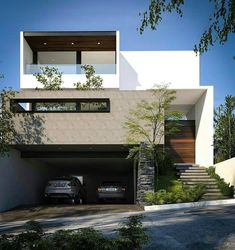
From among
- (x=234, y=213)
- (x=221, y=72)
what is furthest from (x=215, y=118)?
(x=234, y=213)

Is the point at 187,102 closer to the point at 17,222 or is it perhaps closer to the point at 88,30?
the point at 88,30

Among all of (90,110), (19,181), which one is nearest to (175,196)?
(90,110)

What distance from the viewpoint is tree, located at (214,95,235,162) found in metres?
25.8

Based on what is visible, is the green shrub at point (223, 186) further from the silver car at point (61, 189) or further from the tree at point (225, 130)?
the silver car at point (61, 189)

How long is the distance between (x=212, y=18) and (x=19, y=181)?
16026 mm

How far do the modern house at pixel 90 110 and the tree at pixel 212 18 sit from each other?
12173 millimetres

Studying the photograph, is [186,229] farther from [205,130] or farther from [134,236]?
[205,130]

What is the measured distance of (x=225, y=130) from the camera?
2642cm

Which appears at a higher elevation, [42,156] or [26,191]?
[42,156]

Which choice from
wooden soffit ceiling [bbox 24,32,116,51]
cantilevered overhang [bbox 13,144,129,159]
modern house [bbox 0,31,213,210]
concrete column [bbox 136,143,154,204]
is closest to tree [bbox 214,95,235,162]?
modern house [bbox 0,31,213,210]

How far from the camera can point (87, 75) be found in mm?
28141

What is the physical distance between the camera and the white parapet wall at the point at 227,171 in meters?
20.0

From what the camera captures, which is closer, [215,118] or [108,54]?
[215,118]

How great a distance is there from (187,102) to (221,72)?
586cm
